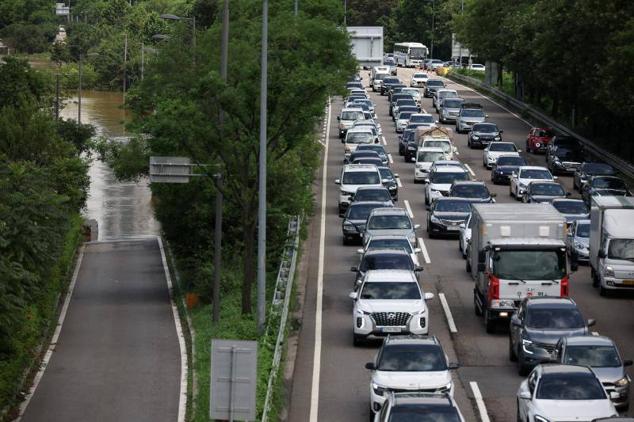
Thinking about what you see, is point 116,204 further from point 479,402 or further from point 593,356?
point 593,356

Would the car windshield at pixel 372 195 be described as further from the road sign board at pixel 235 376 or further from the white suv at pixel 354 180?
the road sign board at pixel 235 376

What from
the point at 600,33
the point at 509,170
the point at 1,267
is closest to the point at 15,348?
the point at 1,267

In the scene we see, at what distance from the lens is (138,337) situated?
41094mm

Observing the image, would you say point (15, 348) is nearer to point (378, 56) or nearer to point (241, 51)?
point (241, 51)

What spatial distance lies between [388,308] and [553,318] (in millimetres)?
4190

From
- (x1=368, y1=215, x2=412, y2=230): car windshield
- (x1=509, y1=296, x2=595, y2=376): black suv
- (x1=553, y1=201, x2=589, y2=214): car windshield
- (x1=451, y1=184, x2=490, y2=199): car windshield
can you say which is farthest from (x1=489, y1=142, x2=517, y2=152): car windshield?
(x1=509, y1=296, x2=595, y2=376): black suv

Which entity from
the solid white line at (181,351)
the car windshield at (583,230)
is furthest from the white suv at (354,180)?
the car windshield at (583,230)

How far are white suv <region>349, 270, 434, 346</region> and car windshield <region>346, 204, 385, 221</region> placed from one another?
14.7 metres

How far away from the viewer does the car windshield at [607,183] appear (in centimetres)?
5778

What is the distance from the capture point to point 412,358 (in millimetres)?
28625

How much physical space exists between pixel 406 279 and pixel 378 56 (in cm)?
6566

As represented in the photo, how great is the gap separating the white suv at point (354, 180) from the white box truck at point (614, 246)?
53.5 feet

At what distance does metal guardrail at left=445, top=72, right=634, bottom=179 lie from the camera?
2718 inches

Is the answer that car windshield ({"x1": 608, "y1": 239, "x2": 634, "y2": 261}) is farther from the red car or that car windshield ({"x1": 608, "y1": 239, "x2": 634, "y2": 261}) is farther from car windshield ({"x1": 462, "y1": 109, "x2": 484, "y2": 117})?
car windshield ({"x1": 462, "y1": 109, "x2": 484, "y2": 117})
